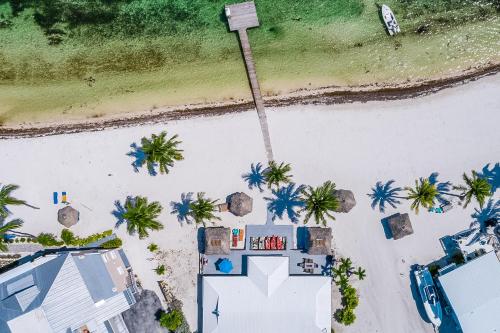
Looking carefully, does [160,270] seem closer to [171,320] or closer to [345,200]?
[171,320]

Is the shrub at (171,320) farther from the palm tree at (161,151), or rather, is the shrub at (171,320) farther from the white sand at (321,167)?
the palm tree at (161,151)

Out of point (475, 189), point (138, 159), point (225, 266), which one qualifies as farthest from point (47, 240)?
point (475, 189)

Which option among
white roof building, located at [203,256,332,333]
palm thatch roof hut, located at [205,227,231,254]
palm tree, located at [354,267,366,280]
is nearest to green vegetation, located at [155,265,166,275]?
white roof building, located at [203,256,332,333]

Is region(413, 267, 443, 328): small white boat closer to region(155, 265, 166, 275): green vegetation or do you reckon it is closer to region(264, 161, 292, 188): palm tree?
→ region(264, 161, 292, 188): palm tree

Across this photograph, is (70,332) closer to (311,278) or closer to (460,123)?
(311,278)

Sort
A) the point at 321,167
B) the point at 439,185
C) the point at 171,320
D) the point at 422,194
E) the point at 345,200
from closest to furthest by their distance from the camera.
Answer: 1. the point at 422,194
2. the point at 345,200
3. the point at 171,320
4. the point at 439,185
5. the point at 321,167

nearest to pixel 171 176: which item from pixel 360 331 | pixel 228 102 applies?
pixel 228 102
